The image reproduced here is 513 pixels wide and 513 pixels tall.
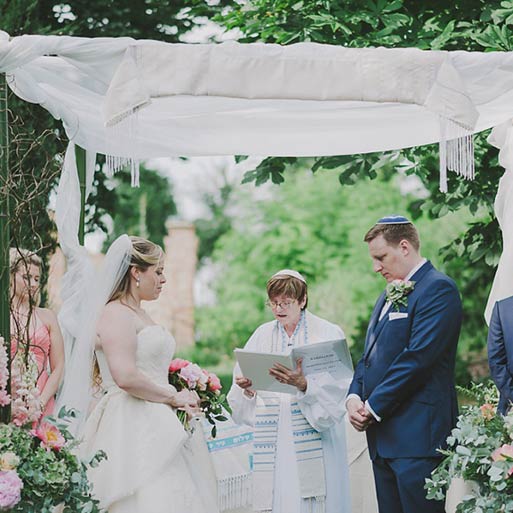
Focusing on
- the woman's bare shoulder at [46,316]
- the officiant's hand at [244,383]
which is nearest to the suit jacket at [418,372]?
the officiant's hand at [244,383]

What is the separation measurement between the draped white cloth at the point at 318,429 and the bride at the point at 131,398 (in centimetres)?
57

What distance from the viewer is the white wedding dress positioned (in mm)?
4438

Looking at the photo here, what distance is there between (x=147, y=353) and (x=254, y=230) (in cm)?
2371

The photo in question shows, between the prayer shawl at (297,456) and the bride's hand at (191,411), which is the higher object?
the bride's hand at (191,411)

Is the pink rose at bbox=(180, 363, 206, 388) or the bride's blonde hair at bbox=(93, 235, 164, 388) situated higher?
the bride's blonde hair at bbox=(93, 235, 164, 388)

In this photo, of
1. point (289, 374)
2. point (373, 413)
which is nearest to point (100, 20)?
point (289, 374)

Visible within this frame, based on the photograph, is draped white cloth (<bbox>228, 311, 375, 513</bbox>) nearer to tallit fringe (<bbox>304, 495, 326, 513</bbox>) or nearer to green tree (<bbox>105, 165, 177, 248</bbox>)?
tallit fringe (<bbox>304, 495, 326, 513</bbox>)

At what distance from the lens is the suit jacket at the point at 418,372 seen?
14.9 ft

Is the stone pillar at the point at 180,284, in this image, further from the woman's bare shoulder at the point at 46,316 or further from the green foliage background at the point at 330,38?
the woman's bare shoulder at the point at 46,316

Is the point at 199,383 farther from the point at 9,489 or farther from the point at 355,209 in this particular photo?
the point at 355,209

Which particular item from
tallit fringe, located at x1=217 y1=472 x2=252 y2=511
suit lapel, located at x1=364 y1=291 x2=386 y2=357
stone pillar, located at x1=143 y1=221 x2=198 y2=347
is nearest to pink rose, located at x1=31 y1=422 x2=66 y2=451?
suit lapel, located at x1=364 y1=291 x2=386 y2=357

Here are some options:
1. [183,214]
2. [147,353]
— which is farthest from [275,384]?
[183,214]

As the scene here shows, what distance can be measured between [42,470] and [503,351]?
6.50ft

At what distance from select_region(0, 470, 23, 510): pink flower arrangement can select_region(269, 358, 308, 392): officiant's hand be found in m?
1.56
